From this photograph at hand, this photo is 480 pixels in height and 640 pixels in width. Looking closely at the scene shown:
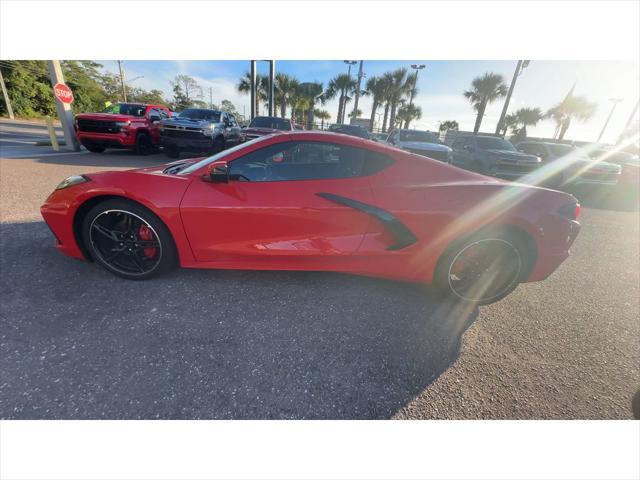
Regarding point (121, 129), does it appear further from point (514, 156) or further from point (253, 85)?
point (514, 156)

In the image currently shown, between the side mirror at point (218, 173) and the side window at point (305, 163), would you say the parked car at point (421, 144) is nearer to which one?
the side window at point (305, 163)

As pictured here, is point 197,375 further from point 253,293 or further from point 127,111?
point 127,111

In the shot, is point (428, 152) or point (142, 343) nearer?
point (142, 343)

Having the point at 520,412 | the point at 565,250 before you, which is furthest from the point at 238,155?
the point at 565,250

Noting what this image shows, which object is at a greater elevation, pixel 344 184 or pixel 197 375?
pixel 344 184

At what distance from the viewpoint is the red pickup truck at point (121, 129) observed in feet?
27.5

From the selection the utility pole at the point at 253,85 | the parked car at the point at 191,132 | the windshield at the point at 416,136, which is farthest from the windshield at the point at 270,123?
the utility pole at the point at 253,85

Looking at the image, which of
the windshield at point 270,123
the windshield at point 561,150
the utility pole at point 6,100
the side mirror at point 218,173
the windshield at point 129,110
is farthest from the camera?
the utility pole at point 6,100

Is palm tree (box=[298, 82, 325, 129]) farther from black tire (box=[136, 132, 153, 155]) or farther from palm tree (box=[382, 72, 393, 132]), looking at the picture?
black tire (box=[136, 132, 153, 155])

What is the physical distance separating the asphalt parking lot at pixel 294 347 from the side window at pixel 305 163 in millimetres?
994

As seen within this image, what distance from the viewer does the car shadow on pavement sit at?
4.75 feet

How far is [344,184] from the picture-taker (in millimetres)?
2115

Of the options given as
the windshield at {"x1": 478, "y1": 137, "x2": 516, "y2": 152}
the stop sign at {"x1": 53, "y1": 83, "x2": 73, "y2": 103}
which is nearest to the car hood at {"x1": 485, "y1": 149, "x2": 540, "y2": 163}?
the windshield at {"x1": 478, "y1": 137, "x2": 516, "y2": 152}

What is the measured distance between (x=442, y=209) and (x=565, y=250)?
1.22m
